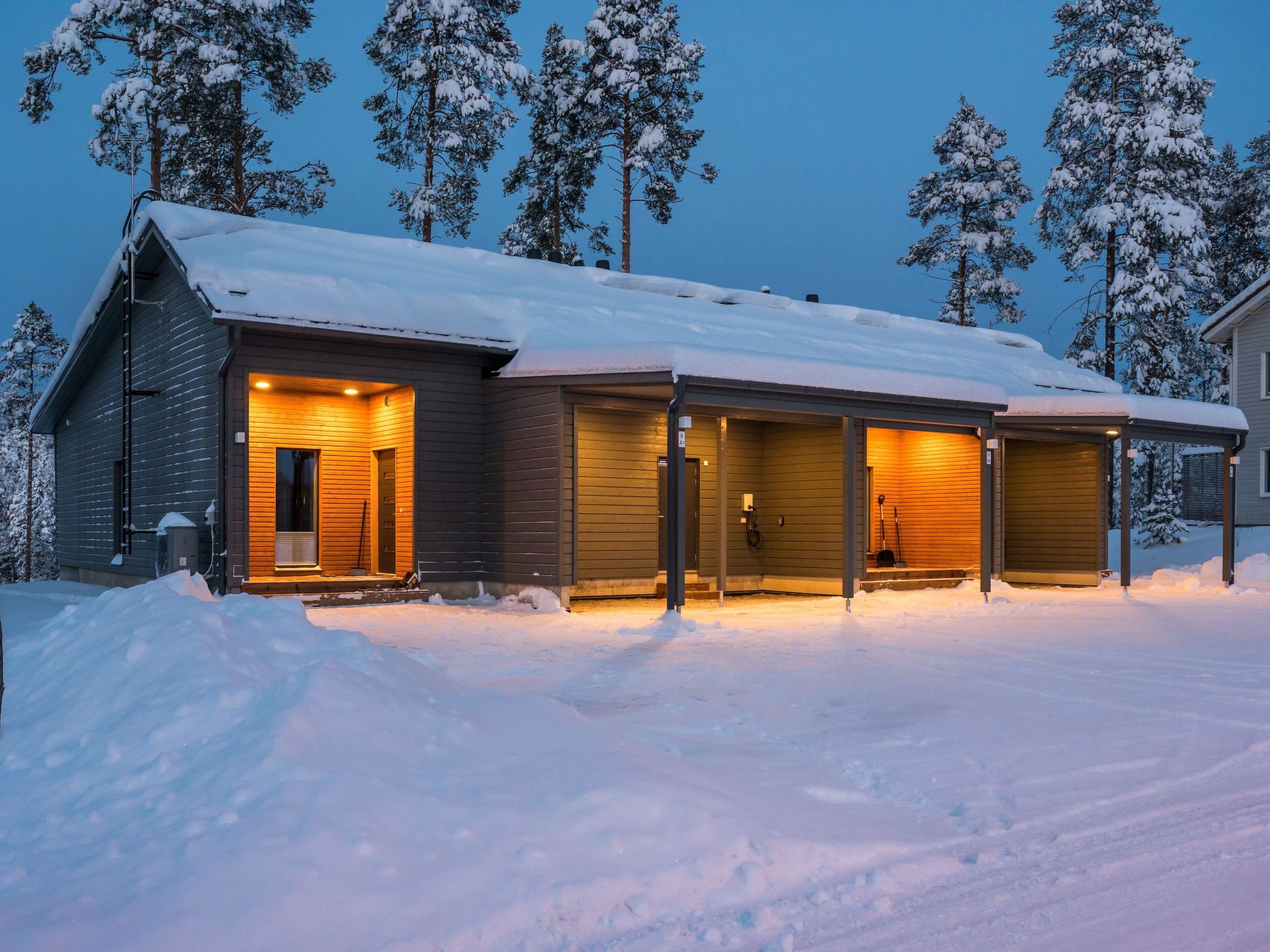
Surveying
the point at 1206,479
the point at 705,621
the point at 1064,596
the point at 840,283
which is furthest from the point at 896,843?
the point at 840,283

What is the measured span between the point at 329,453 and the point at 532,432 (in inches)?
165

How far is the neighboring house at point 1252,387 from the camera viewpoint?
25.8 m

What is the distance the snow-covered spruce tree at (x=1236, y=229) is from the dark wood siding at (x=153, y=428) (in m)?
31.3

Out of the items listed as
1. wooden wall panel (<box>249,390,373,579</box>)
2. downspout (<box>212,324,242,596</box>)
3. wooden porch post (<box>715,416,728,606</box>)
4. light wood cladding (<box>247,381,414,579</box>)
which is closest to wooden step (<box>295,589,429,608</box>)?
downspout (<box>212,324,242,596</box>)

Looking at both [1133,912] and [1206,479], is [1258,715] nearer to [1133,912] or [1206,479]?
[1133,912]

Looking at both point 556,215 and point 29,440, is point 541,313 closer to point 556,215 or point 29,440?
point 556,215

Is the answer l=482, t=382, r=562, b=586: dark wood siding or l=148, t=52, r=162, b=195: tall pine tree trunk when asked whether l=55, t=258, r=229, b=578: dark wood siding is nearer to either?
l=482, t=382, r=562, b=586: dark wood siding

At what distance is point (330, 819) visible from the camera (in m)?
4.02

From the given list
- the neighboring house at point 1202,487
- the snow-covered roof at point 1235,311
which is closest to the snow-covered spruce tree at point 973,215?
the snow-covered roof at point 1235,311

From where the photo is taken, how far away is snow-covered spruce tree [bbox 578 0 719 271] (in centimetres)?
2683

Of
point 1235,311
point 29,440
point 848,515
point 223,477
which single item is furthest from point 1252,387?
point 29,440

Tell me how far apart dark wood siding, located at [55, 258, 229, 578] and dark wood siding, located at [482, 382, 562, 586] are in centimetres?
361

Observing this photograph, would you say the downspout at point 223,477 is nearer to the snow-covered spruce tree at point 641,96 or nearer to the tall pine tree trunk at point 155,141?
the tall pine tree trunk at point 155,141

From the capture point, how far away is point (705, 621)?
41.3ft
